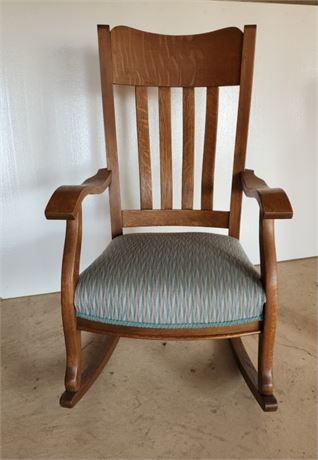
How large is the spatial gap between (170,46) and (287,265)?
1111mm

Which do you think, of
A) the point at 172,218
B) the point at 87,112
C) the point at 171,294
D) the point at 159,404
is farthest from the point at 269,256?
the point at 87,112

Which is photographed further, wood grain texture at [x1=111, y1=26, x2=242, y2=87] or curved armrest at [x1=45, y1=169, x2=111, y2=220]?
wood grain texture at [x1=111, y1=26, x2=242, y2=87]

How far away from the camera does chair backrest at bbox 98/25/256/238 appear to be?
95 cm

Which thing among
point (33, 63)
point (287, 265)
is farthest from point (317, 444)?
point (33, 63)

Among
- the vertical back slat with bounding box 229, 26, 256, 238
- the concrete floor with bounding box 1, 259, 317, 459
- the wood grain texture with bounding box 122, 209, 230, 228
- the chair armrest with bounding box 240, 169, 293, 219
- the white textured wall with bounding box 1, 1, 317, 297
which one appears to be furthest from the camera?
the white textured wall with bounding box 1, 1, 317, 297

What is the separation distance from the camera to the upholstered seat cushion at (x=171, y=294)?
0.70m

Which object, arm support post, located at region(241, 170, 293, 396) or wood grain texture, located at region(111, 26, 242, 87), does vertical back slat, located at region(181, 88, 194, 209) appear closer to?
wood grain texture, located at region(111, 26, 242, 87)

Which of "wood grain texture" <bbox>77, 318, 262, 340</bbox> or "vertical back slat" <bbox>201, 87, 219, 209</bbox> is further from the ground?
"vertical back slat" <bbox>201, 87, 219, 209</bbox>

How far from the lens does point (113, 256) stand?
0.82 m

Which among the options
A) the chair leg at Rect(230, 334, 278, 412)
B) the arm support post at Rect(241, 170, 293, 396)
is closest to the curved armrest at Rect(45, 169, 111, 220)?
the arm support post at Rect(241, 170, 293, 396)

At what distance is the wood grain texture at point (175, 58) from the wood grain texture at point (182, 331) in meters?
0.67

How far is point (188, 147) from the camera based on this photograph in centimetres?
102

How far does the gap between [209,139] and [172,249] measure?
37cm

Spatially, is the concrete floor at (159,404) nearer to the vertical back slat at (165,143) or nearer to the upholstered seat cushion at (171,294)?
the upholstered seat cushion at (171,294)
